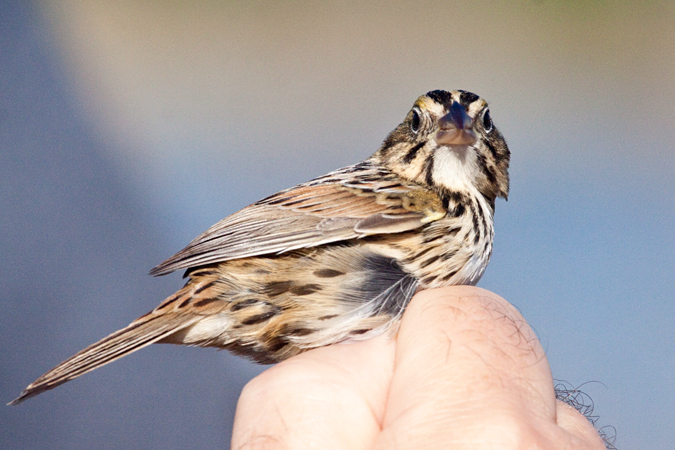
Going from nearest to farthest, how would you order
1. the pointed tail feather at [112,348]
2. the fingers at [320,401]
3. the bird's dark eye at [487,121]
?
the fingers at [320,401], the pointed tail feather at [112,348], the bird's dark eye at [487,121]

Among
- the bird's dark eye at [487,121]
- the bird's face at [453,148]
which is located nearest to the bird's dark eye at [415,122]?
the bird's face at [453,148]

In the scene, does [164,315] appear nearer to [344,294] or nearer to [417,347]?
[344,294]

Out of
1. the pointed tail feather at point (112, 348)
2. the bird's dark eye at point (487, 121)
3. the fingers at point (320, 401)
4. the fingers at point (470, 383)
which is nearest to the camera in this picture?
the fingers at point (470, 383)

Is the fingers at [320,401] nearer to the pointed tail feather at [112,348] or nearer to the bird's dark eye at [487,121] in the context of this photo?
the pointed tail feather at [112,348]

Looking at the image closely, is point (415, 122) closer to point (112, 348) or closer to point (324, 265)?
point (324, 265)

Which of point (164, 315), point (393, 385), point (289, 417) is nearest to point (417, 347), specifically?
point (393, 385)

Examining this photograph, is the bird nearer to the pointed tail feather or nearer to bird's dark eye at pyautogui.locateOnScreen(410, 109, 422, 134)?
the pointed tail feather

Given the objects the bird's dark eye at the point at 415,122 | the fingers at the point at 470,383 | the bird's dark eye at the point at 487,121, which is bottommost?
the fingers at the point at 470,383
